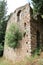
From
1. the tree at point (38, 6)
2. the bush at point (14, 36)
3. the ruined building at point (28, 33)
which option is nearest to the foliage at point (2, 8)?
the ruined building at point (28, 33)

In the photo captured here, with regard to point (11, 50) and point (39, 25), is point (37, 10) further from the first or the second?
point (11, 50)

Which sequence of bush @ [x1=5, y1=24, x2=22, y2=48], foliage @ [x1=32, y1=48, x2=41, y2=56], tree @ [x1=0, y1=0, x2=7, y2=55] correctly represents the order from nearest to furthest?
1. foliage @ [x1=32, y1=48, x2=41, y2=56]
2. bush @ [x1=5, y1=24, x2=22, y2=48]
3. tree @ [x1=0, y1=0, x2=7, y2=55]

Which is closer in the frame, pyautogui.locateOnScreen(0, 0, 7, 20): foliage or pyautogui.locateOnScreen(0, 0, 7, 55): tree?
pyautogui.locateOnScreen(0, 0, 7, 55): tree

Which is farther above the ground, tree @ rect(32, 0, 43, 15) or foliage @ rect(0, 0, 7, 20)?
foliage @ rect(0, 0, 7, 20)

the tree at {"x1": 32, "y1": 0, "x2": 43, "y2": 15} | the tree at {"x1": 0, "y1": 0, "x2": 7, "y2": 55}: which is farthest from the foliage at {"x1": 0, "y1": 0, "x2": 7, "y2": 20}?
the tree at {"x1": 32, "y1": 0, "x2": 43, "y2": 15}

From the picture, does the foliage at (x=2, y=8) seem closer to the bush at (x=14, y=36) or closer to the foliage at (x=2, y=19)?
the foliage at (x=2, y=19)

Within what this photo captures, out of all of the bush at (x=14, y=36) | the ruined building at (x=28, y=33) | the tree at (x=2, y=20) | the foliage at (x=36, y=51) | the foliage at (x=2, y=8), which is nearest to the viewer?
the foliage at (x=36, y=51)

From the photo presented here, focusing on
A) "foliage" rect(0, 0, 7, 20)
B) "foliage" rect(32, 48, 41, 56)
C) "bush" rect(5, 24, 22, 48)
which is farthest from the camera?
"foliage" rect(0, 0, 7, 20)

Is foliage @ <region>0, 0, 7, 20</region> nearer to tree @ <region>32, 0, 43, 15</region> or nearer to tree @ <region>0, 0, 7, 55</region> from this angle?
tree @ <region>0, 0, 7, 55</region>

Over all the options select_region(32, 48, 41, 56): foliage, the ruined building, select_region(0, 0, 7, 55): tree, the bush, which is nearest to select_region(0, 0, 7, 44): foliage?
select_region(0, 0, 7, 55): tree

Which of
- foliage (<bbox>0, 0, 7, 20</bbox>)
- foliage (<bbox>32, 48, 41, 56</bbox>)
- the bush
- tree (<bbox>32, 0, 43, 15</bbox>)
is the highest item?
foliage (<bbox>0, 0, 7, 20</bbox>)

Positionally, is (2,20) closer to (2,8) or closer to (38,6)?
(2,8)

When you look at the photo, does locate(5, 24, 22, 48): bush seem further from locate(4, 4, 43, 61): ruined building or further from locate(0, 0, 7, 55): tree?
locate(0, 0, 7, 55): tree

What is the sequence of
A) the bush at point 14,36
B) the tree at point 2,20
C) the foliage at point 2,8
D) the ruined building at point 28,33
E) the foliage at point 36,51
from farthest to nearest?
Result: the foliage at point 2,8 → the tree at point 2,20 → the bush at point 14,36 → the ruined building at point 28,33 → the foliage at point 36,51
